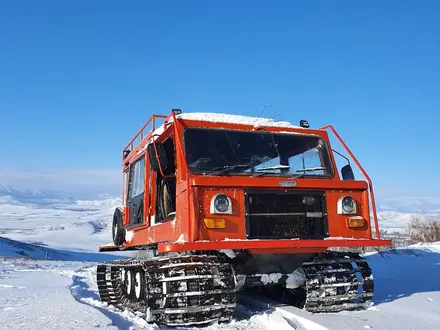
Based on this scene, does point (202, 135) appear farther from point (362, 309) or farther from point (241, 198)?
point (362, 309)

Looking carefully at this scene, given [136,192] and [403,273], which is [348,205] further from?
[403,273]

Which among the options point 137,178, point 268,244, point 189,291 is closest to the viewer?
point 189,291

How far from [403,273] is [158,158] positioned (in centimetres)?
662

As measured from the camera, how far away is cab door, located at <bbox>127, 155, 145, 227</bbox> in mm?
7988

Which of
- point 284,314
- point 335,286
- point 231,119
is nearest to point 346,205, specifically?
point 335,286

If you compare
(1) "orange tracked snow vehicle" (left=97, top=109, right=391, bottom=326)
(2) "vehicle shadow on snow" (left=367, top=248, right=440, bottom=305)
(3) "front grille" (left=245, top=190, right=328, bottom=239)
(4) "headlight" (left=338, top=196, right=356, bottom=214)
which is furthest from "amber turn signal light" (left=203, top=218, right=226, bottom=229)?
(2) "vehicle shadow on snow" (left=367, top=248, right=440, bottom=305)

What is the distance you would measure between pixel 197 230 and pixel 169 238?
0.80 metres

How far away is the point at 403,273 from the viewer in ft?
33.9

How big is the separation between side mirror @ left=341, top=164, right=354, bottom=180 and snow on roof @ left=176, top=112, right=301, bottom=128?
104cm

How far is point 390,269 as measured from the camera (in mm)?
11227

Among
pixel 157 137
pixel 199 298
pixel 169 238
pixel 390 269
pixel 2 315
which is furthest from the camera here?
pixel 390 269

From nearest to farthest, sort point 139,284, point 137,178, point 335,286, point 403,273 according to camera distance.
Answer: point 335,286
point 139,284
point 137,178
point 403,273

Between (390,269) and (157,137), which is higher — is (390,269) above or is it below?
below

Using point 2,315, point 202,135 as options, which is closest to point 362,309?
point 202,135
